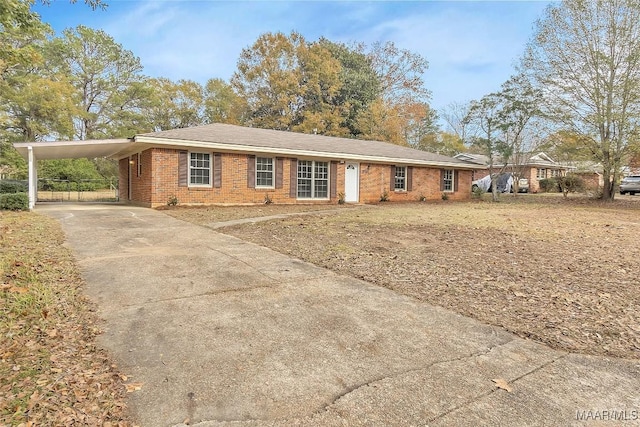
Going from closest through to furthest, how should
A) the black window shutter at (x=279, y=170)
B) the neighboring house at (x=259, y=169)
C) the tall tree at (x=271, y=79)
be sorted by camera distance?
the neighboring house at (x=259, y=169)
the black window shutter at (x=279, y=170)
the tall tree at (x=271, y=79)

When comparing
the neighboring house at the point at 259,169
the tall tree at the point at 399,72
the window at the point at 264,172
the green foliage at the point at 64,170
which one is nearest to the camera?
the neighboring house at the point at 259,169

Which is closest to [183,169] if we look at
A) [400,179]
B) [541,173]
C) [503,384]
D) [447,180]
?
[400,179]

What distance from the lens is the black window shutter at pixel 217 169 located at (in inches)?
576

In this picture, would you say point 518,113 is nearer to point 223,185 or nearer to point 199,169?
point 223,185

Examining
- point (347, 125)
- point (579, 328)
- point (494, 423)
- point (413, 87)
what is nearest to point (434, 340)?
point (494, 423)

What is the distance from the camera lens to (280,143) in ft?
54.7

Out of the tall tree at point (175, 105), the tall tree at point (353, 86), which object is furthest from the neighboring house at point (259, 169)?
the tall tree at point (175, 105)

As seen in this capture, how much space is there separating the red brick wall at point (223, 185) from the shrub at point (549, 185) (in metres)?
17.3

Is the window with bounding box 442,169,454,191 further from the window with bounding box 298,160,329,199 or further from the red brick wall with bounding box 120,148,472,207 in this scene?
the window with bounding box 298,160,329,199

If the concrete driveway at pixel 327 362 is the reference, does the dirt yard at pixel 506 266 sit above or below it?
above

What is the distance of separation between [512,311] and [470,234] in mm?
4946

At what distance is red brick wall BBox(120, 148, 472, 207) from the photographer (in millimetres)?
13594

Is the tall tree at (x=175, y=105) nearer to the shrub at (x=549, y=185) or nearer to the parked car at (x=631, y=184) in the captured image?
the shrub at (x=549, y=185)

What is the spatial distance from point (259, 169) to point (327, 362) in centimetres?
1373
